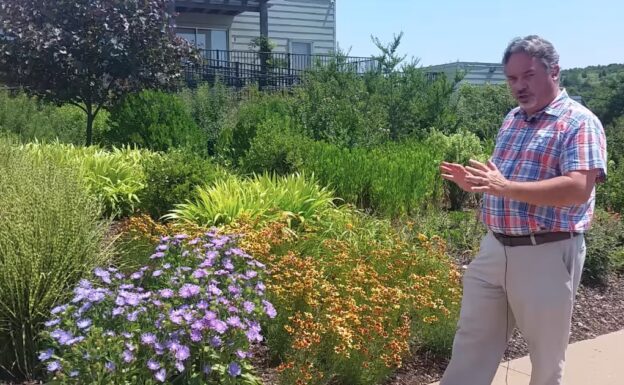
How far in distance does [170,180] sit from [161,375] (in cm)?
396

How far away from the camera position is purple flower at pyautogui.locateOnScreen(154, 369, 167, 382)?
2.89 m

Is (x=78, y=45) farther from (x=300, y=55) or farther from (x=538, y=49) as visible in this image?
(x=300, y=55)

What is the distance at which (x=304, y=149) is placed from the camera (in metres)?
8.01

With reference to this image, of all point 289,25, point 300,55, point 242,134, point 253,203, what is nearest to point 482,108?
point 242,134

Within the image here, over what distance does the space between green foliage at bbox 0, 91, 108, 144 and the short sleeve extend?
925 cm

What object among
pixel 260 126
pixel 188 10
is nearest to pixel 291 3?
pixel 188 10

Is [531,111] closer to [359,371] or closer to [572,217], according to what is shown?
[572,217]

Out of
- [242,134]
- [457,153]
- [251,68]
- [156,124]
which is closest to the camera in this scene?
[242,134]

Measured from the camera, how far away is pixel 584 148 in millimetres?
2807

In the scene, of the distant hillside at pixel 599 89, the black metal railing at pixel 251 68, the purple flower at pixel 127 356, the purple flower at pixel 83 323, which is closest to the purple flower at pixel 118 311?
the purple flower at pixel 83 323

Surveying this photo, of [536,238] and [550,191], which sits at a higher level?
[550,191]

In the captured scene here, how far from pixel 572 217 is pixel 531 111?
1.58ft

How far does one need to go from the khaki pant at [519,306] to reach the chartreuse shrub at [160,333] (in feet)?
3.19

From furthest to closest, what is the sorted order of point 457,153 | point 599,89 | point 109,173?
point 599,89, point 457,153, point 109,173
